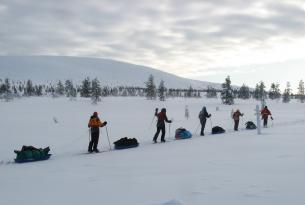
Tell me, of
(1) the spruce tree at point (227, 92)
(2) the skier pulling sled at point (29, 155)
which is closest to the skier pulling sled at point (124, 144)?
(2) the skier pulling sled at point (29, 155)

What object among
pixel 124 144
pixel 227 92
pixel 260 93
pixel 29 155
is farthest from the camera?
pixel 260 93

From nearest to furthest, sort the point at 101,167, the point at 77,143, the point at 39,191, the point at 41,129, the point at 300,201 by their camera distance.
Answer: the point at 300,201 < the point at 39,191 < the point at 101,167 < the point at 77,143 < the point at 41,129

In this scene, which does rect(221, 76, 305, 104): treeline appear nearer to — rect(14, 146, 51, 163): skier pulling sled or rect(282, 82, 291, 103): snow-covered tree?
rect(282, 82, 291, 103): snow-covered tree

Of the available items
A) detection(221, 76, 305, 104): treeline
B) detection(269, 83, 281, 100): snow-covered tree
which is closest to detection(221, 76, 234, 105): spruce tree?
detection(221, 76, 305, 104): treeline

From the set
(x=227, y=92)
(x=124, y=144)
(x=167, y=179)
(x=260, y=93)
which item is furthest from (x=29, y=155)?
(x=260, y=93)

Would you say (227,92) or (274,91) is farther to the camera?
(274,91)

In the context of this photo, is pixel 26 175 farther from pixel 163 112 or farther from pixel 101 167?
pixel 163 112

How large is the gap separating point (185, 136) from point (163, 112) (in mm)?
2102

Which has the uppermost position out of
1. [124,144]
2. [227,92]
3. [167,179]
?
[227,92]

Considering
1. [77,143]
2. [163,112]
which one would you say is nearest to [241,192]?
[163,112]

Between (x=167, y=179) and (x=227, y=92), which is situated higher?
(x=227, y=92)

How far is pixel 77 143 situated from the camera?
20578mm

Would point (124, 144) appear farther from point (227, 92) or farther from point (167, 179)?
point (227, 92)

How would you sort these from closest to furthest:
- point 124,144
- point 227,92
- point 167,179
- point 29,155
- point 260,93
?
point 167,179 → point 29,155 → point 124,144 → point 227,92 → point 260,93
